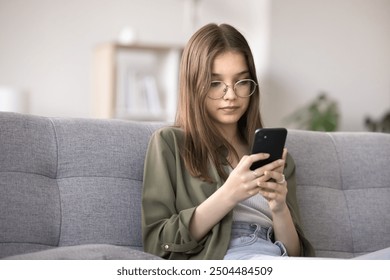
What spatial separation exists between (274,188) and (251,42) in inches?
139

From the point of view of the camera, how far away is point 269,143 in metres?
1.47

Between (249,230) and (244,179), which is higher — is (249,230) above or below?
below

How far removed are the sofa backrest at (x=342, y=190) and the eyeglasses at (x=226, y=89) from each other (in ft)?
1.06

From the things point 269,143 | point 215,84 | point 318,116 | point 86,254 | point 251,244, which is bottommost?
point 318,116

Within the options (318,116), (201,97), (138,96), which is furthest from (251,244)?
(138,96)

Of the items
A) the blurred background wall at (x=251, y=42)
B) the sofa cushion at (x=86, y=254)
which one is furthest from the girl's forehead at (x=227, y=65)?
the blurred background wall at (x=251, y=42)

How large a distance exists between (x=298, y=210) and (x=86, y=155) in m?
0.59

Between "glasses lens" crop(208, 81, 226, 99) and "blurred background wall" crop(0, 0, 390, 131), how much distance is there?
9.58 feet

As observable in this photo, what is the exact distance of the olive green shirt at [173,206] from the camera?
153 cm

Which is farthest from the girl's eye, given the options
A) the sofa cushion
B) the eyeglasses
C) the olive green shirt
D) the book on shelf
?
the book on shelf

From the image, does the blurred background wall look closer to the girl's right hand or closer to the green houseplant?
the green houseplant

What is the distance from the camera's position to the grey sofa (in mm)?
1593

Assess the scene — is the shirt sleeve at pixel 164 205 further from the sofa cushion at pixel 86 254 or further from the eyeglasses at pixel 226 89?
the sofa cushion at pixel 86 254

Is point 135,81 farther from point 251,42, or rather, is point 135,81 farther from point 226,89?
point 226,89
